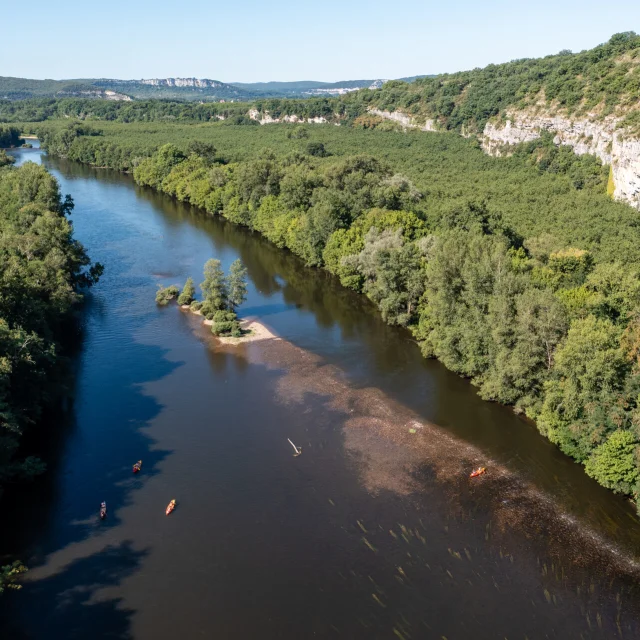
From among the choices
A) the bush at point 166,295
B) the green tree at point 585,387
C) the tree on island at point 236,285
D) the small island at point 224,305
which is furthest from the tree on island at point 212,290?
the green tree at point 585,387

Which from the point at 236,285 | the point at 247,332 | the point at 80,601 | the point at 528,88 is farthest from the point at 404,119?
the point at 80,601

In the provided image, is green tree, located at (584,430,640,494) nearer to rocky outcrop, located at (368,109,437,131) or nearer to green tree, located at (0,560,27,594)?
green tree, located at (0,560,27,594)

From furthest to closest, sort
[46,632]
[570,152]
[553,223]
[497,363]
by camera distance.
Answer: [570,152] → [553,223] → [497,363] → [46,632]

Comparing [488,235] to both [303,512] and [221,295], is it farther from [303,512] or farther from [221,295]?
[303,512]

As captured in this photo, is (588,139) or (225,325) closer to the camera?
(225,325)

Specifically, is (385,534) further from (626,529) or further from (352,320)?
(352,320)

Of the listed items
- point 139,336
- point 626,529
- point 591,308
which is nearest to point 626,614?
point 626,529
